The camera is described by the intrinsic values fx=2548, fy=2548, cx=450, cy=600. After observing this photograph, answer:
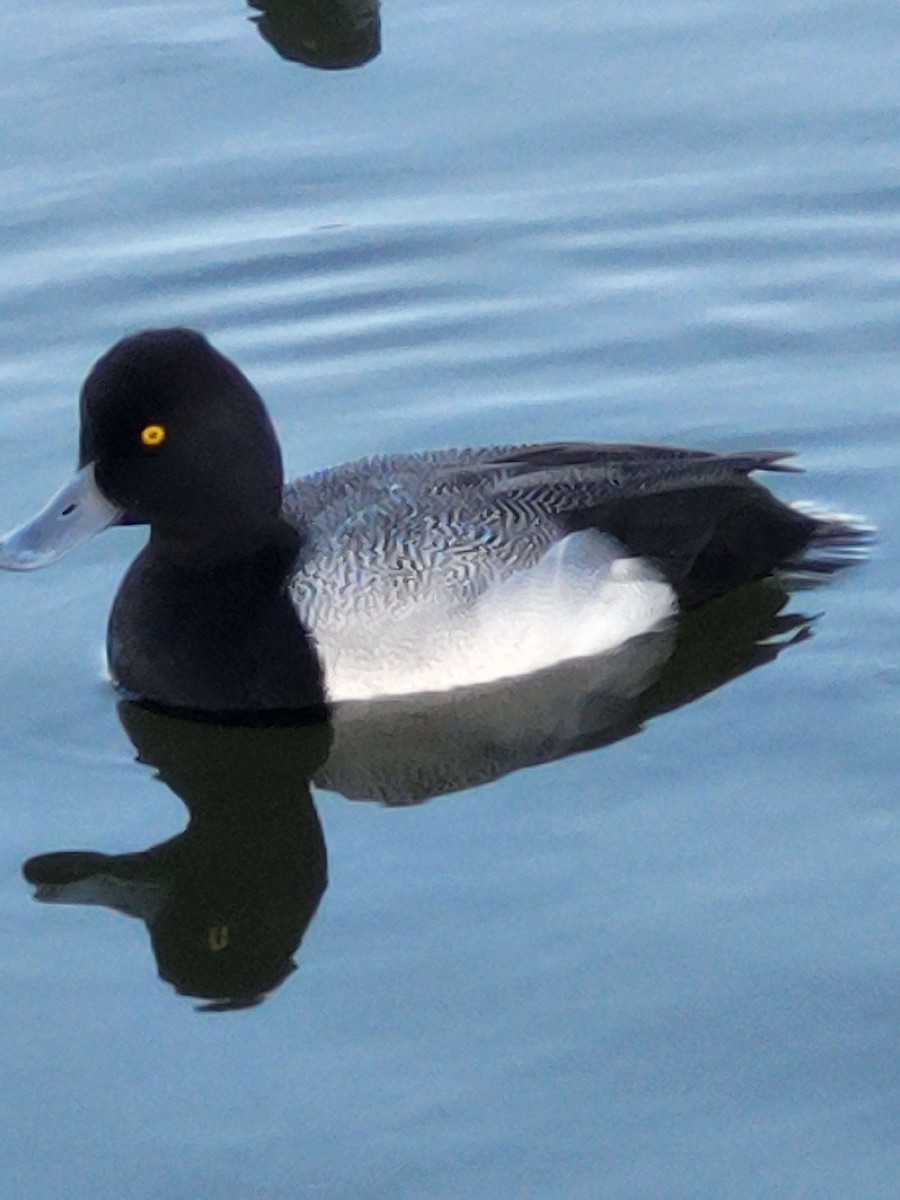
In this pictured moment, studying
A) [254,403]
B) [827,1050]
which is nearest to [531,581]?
[254,403]

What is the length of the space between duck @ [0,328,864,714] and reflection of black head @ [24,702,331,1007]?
0.33ft

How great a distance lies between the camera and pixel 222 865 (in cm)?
616

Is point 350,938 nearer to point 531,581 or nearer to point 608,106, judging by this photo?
point 531,581

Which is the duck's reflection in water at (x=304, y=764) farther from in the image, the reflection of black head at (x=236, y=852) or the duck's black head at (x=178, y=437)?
the duck's black head at (x=178, y=437)

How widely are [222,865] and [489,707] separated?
90 cm

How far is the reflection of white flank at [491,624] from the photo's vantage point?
21.6 feet

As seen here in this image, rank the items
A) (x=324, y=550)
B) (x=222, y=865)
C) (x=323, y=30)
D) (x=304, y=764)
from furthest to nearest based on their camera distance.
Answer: (x=323, y=30), (x=324, y=550), (x=304, y=764), (x=222, y=865)

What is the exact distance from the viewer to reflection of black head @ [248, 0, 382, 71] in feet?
34.2

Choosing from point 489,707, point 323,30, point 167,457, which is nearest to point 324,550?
point 167,457

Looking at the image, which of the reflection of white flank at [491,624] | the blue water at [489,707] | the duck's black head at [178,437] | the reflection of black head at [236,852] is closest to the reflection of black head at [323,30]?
the blue water at [489,707]

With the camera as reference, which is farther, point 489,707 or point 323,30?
point 323,30

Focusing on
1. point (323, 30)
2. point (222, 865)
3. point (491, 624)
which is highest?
point (323, 30)

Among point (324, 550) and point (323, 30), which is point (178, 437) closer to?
point (324, 550)

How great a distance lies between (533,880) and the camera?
19.1ft
